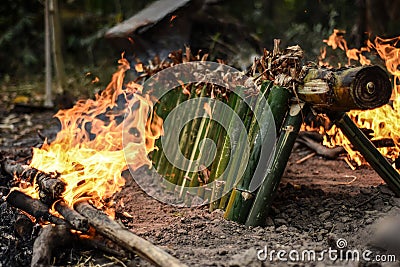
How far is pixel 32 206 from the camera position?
4246 millimetres

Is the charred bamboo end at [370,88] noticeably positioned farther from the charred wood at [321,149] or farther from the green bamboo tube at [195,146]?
the charred wood at [321,149]

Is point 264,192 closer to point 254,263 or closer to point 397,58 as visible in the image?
point 254,263

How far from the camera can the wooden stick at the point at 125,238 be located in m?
3.27

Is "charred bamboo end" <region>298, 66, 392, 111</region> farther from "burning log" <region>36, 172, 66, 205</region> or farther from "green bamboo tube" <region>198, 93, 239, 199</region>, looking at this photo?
"burning log" <region>36, 172, 66, 205</region>

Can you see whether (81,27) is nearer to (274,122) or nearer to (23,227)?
(23,227)

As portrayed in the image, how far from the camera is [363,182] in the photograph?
16.3 ft

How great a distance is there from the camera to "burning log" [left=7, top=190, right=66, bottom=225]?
4102 mm

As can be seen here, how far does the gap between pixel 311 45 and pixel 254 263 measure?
5.65 metres

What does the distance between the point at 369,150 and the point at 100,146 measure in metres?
2.92

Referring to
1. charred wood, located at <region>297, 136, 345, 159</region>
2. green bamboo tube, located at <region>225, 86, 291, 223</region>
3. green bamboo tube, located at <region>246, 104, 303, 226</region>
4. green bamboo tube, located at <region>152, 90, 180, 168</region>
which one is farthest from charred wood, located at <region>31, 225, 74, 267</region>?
charred wood, located at <region>297, 136, 345, 159</region>

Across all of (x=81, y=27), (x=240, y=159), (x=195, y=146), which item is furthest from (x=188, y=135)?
(x=81, y=27)
